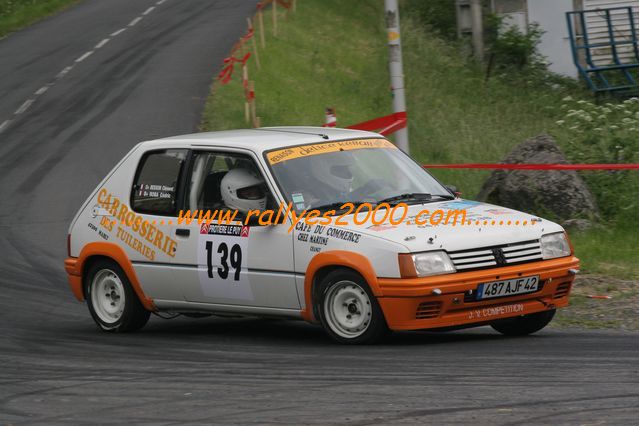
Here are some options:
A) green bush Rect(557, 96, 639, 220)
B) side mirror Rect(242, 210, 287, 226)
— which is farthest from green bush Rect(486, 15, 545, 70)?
side mirror Rect(242, 210, 287, 226)

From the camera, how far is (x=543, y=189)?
47.4 feet

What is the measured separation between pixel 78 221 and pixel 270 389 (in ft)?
13.3

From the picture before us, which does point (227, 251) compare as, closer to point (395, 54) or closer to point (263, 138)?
point (263, 138)

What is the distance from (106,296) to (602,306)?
14.1ft

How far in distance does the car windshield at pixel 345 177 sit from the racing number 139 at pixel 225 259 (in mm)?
602

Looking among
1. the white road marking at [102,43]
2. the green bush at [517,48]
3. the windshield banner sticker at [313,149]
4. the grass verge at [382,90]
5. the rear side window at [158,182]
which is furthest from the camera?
the white road marking at [102,43]

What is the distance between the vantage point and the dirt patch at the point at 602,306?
32.8 feet

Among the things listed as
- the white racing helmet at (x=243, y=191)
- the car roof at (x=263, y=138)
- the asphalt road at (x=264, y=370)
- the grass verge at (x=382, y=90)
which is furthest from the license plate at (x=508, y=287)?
the grass verge at (x=382, y=90)

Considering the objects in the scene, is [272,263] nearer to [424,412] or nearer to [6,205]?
[424,412]

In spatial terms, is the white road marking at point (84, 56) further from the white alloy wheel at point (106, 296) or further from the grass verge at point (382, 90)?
the white alloy wheel at point (106, 296)

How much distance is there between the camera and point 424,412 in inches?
257

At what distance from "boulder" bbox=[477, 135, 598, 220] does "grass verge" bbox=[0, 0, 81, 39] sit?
2594cm

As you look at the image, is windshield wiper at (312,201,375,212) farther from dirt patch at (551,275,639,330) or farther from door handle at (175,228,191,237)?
dirt patch at (551,275,639,330)

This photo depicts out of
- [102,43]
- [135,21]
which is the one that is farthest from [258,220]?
[135,21]
